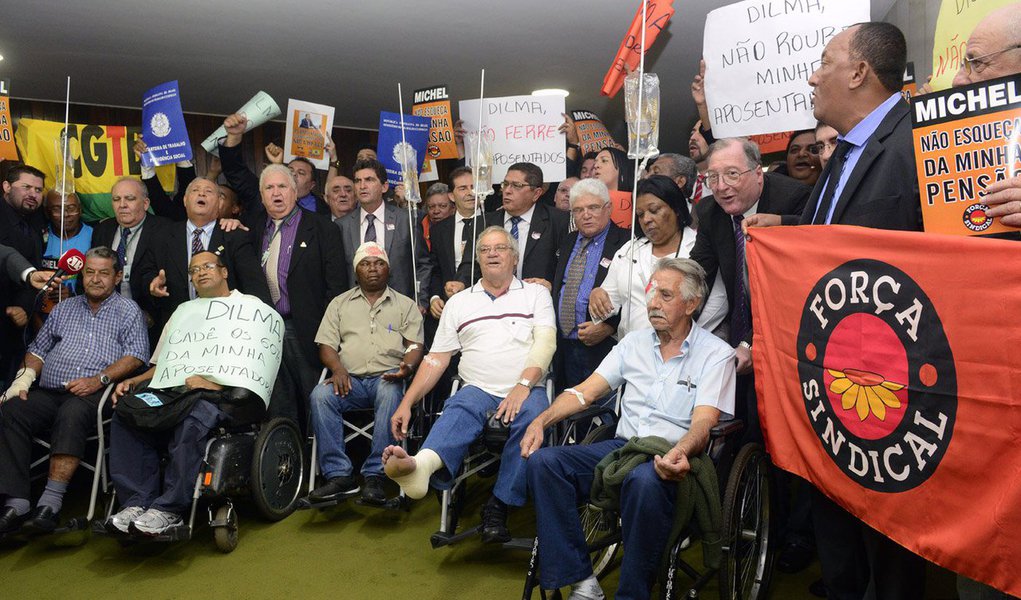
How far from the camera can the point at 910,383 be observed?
6.31ft

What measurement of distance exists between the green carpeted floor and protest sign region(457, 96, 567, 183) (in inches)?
84.7

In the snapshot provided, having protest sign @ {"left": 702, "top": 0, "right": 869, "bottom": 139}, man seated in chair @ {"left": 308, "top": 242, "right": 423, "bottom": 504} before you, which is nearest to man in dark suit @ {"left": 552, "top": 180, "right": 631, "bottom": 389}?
protest sign @ {"left": 702, "top": 0, "right": 869, "bottom": 139}

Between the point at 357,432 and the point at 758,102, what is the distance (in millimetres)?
2525

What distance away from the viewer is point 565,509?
2.67 m

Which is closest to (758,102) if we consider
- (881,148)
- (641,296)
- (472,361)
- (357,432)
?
(641,296)

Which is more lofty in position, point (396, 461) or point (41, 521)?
point (396, 461)

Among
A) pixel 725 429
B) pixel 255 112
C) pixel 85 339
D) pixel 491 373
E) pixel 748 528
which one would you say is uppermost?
pixel 255 112

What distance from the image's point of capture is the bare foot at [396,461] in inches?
115

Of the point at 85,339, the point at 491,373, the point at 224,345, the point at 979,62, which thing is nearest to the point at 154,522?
the point at 224,345

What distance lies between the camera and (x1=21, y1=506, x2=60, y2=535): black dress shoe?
11.6ft

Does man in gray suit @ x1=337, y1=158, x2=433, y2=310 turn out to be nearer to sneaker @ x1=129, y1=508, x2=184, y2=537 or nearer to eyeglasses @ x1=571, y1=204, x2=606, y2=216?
eyeglasses @ x1=571, y1=204, x2=606, y2=216

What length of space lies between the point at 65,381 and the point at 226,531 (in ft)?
4.05

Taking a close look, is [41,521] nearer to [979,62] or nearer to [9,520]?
[9,520]

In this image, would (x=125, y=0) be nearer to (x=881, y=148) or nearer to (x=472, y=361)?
(x=472, y=361)
